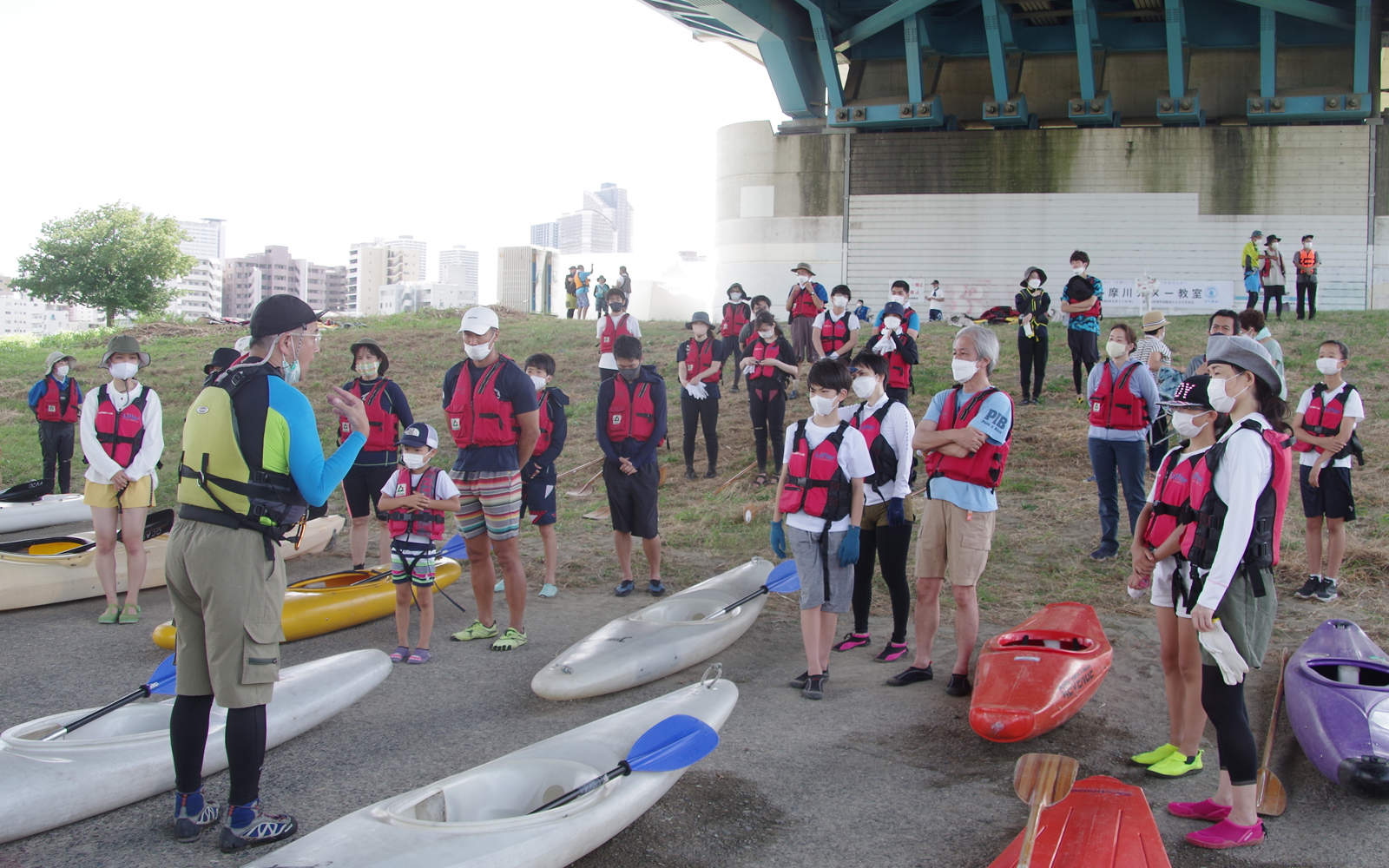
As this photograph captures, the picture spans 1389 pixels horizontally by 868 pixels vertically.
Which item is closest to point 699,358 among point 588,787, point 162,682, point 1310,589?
point 1310,589

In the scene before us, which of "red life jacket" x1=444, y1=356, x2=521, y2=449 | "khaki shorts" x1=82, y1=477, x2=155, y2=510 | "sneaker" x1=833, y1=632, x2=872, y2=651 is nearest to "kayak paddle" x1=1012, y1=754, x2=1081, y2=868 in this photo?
"sneaker" x1=833, y1=632, x2=872, y2=651

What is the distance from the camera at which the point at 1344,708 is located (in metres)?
3.69

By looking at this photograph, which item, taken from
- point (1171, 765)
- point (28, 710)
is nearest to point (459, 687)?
point (28, 710)

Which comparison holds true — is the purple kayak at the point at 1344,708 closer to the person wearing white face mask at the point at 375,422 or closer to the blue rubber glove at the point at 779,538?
the blue rubber glove at the point at 779,538

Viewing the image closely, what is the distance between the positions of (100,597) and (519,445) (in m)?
3.69

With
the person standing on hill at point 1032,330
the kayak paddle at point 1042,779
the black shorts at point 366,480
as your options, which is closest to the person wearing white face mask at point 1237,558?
the kayak paddle at point 1042,779

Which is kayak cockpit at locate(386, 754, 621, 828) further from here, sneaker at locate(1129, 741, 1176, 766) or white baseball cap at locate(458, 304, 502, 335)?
white baseball cap at locate(458, 304, 502, 335)

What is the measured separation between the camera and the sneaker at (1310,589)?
5.95 metres

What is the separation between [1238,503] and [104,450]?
6.21 m

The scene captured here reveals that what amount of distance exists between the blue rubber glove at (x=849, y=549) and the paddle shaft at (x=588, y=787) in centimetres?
173

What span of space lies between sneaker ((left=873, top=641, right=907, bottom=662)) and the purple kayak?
73.3 inches

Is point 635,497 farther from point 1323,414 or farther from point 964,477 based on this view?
point 1323,414

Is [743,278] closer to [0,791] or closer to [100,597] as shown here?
[100,597]

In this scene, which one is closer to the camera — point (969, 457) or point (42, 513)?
point (969, 457)
